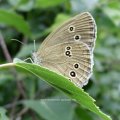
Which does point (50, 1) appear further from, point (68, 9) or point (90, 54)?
point (90, 54)

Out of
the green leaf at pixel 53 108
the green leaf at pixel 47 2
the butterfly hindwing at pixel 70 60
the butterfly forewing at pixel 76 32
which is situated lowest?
the green leaf at pixel 53 108

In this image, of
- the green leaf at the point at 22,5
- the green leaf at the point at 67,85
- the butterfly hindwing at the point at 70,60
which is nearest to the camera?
the green leaf at the point at 67,85

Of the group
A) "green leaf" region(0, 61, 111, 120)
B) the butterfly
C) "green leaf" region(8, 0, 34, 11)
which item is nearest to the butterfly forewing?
the butterfly

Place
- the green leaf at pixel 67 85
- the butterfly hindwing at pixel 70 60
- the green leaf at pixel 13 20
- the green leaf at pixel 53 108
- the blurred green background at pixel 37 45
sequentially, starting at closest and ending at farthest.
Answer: the green leaf at pixel 67 85, the butterfly hindwing at pixel 70 60, the green leaf at pixel 53 108, the green leaf at pixel 13 20, the blurred green background at pixel 37 45

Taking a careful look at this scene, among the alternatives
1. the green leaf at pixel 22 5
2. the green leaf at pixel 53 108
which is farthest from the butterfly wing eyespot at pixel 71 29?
the green leaf at pixel 22 5

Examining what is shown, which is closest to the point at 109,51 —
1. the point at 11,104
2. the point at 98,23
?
the point at 98,23

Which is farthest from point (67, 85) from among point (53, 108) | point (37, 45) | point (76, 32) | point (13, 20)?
point (37, 45)

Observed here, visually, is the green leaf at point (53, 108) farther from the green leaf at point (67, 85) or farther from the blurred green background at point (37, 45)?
the green leaf at point (67, 85)
